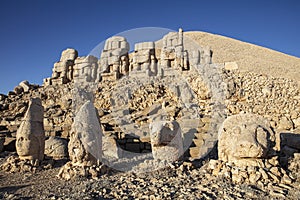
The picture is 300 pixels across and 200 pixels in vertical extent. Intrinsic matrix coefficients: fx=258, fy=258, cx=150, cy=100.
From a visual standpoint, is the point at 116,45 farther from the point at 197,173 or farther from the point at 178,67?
the point at 197,173

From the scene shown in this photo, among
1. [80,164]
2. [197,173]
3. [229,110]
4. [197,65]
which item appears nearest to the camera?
[197,173]

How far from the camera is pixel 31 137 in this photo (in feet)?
23.2

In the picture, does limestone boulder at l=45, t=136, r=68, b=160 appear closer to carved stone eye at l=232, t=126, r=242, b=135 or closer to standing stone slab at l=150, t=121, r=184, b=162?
standing stone slab at l=150, t=121, r=184, b=162

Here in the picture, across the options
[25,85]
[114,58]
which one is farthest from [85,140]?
[25,85]

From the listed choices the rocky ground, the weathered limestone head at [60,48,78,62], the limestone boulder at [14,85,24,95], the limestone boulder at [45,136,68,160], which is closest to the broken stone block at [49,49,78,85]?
the weathered limestone head at [60,48,78,62]

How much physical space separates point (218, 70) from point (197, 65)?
1735 millimetres

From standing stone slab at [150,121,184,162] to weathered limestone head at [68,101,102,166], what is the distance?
4.57ft

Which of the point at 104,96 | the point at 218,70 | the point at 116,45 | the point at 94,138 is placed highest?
the point at 116,45

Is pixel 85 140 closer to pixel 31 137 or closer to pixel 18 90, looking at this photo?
pixel 31 137

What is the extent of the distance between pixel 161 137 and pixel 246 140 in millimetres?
2062

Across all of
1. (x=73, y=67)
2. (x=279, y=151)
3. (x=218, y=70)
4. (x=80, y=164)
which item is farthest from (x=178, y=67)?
(x=80, y=164)

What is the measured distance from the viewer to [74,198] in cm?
419

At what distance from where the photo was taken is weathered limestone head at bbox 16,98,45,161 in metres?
7.02

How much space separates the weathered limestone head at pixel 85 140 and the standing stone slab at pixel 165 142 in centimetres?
139
